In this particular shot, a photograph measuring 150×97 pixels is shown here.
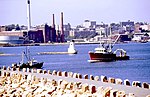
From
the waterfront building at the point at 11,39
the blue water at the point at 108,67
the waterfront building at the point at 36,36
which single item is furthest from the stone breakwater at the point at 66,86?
the waterfront building at the point at 36,36

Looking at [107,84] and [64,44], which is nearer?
[107,84]

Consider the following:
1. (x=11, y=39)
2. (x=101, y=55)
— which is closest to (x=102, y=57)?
(x=101, y=55)

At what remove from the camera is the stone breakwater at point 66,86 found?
1154cm

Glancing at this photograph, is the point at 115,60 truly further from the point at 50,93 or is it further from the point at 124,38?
the point at 124,38

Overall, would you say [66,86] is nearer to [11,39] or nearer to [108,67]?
[108,67]

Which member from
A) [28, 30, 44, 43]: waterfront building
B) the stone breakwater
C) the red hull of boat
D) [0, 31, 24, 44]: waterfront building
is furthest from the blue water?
[28, 30, 44, 43]: waterfront building

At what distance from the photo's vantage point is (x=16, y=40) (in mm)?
178875

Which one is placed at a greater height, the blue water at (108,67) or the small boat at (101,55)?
the small boat at (101,55)

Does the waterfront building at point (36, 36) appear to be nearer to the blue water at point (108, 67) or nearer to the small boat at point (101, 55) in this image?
the blue water at point (108, 67)

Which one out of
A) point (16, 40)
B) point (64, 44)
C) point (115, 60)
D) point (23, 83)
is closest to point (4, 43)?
point (16, 40)

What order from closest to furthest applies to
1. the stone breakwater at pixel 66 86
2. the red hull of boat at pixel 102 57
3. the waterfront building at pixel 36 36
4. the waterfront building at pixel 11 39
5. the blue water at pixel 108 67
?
the stone breakwater at pixel 66 86, the blue water at pixel 108 67, the red hull of boat at pixel 102 57, the waterfront building at pixel 11 39, the waterfront building at pixel 36 36

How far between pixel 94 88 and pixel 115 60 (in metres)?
54.7

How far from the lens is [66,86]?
1312 cm

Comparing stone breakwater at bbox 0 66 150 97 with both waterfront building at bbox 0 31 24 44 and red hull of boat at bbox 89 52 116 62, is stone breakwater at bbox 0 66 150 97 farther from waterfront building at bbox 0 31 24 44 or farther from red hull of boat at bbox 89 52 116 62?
waterfront building at bbox 0 31 24 44
